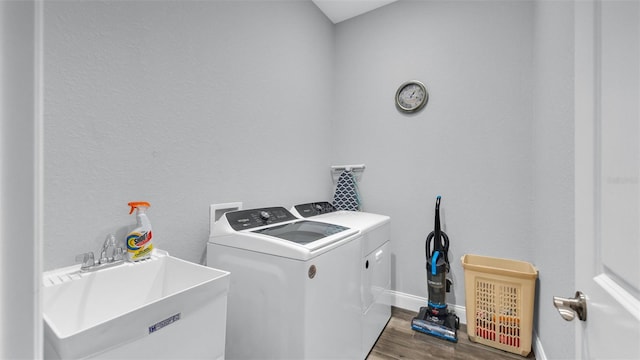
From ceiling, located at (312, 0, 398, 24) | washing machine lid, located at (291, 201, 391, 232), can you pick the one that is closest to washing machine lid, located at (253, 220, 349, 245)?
washing machine lid, located at (291, 201, 391, 232)

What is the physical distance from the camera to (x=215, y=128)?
4.75 ft

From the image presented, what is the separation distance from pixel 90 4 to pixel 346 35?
212 cm

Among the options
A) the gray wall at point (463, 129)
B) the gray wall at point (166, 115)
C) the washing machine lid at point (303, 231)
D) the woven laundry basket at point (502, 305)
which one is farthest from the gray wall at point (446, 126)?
the washing machine lid at point (303, 231)

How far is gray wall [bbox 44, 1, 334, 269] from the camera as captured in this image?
913 mm

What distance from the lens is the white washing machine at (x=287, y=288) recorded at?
1.09 meters

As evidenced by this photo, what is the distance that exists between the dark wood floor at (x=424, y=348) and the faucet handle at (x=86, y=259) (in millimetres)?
1571

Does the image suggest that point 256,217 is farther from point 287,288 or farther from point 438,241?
point 438,241

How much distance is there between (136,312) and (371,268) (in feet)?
4.27

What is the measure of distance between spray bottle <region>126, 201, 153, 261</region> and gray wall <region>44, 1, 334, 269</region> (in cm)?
6

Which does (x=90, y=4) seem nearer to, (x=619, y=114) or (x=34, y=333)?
(x=34, y=333)

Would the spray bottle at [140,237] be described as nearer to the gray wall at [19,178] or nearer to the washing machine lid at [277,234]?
the washing machine lid at [277,234]

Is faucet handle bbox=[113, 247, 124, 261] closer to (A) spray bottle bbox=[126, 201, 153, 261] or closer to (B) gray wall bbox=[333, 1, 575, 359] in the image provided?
(A) spray bottle bbox=[126, 201, 153, 261]

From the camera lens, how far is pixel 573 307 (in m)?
0.60

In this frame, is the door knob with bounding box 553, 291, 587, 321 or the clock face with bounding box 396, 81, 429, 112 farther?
the clock face with bounding box 396, 81, 429, 112
